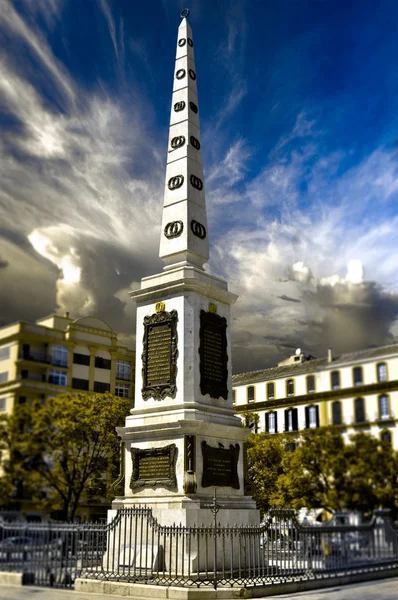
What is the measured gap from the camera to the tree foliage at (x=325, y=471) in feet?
107

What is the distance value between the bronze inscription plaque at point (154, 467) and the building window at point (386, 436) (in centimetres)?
1751

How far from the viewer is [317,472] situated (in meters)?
36.8

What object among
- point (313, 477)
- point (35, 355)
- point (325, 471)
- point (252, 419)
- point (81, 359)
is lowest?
point (313, 477)

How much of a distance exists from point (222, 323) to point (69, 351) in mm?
20403

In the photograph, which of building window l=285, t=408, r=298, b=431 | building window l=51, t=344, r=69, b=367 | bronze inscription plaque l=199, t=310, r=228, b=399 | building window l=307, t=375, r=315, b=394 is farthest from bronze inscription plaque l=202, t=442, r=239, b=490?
building window l=285, t=408, r=298, b=431

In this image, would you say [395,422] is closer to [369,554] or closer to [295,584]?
[369,554]

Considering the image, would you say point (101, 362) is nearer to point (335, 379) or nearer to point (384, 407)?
point (335, 379)

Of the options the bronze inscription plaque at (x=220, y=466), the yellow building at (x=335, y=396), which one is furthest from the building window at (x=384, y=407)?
the bronze inscription plaque at (x=220, y=466)

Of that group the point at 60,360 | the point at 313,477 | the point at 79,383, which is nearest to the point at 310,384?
the point at 313,477

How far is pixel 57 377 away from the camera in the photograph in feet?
116

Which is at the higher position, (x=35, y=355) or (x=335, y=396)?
(x=35, y=355)

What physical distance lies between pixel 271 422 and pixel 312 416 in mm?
5932

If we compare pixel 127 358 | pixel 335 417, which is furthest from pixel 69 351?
pixel 335 417

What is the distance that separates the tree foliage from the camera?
107ft
